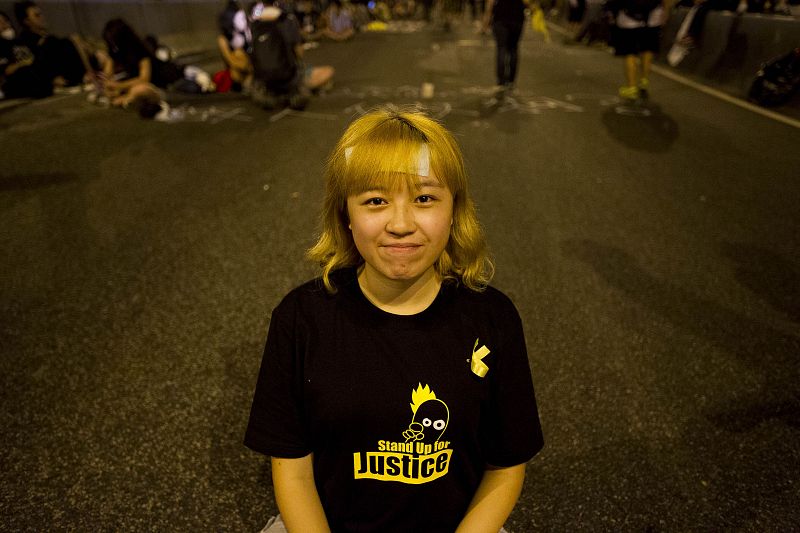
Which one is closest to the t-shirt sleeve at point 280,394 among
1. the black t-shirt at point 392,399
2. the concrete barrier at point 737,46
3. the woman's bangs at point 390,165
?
the black t-shirt at point 392,399

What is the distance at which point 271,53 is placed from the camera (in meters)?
7.79

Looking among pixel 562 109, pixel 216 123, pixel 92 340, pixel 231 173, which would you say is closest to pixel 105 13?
pixel 216 123

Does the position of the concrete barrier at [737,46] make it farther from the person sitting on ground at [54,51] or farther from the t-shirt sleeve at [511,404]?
the person sitting on ground at [54,51]

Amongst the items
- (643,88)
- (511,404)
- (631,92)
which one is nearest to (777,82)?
(643,88)

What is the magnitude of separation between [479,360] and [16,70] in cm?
1063

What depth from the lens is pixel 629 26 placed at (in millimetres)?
7926

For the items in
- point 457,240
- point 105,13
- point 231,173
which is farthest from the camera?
point 105,13

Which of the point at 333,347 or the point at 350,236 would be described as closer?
the point at 333,347

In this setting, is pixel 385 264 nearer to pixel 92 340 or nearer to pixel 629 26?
pixel 92 340

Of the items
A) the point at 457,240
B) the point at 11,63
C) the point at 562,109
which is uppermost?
the point at 457,240

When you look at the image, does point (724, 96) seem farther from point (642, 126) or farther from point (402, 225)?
point (402, 225)

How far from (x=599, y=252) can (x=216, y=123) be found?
585 cm

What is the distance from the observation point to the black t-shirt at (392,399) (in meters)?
1.21

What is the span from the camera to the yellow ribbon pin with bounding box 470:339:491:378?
1.24 meters
